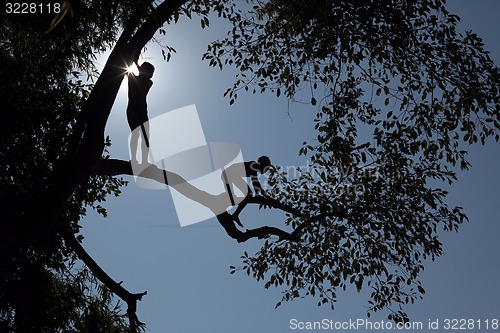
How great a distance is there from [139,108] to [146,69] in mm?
645

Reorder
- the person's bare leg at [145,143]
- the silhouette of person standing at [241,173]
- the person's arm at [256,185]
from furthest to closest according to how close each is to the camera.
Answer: the person's arm at [256,185]
the silhouette of person standing at [241,173]
the person's bare leg at [145,143]

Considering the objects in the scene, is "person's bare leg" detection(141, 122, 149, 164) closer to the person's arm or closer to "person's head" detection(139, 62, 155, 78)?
"person's head" detection(139, 62, 155, 78)

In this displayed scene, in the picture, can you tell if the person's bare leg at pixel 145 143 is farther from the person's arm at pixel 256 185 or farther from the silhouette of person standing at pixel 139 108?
the person's arm at pixel 256 185

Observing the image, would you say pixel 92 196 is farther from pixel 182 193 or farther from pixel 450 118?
pixel 450 118

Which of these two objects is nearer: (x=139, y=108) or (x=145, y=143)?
(x=139, y=108)

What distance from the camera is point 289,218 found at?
36.6ft

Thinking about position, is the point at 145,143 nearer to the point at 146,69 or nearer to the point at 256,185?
the point at 146,69

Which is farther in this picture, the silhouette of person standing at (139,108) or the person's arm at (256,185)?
the person's arm at (256,185)

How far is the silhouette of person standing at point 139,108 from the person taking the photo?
326 inches

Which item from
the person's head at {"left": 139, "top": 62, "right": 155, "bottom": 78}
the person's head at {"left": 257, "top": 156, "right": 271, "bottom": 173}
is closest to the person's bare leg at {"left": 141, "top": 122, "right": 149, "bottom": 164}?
the person's head at {"left": 139, "top": 62, "right": 155, "bottom": 78}

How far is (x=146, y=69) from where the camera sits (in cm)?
841

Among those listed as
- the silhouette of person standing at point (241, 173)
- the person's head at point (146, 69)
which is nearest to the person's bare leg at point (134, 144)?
the person's head at point (146, 69)

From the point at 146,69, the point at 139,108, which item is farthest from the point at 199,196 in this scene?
the point at 146,69

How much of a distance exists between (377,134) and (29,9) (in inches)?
269
